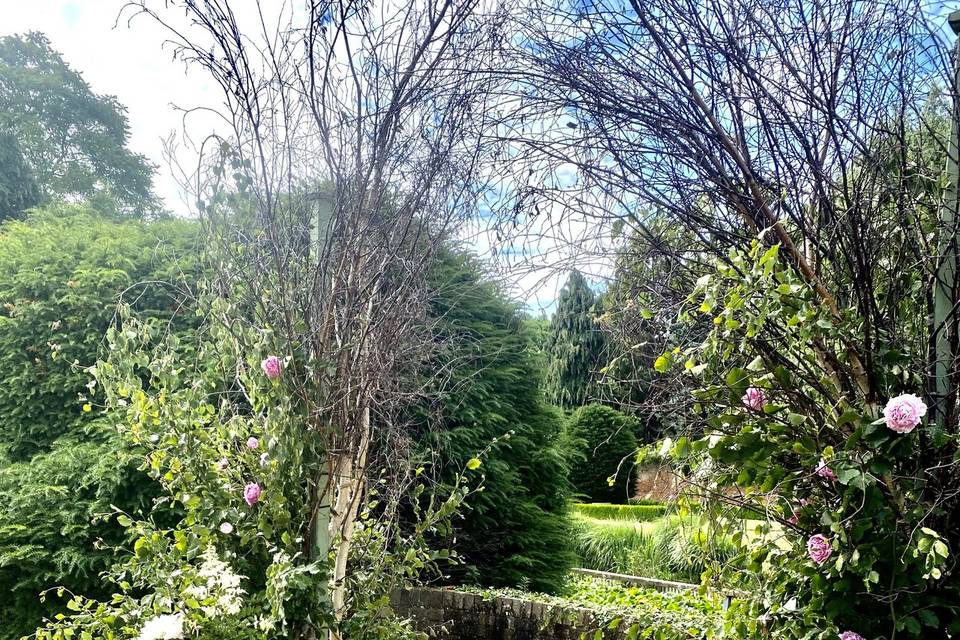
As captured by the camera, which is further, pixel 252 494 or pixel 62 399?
pixel 62 399

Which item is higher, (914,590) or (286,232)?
(286,232)

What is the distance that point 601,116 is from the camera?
89.9 inches

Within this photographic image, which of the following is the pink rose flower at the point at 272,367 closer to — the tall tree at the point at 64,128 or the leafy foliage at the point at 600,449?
the leafy foliage at the point at 600,449

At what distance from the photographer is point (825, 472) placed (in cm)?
204

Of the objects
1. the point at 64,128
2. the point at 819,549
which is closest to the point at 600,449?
the point at 819,549

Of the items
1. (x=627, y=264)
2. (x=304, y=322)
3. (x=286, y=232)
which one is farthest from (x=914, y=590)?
(x=286, y=232)

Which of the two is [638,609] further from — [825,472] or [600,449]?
[600,449]

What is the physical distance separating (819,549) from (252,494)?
1695 millimetres

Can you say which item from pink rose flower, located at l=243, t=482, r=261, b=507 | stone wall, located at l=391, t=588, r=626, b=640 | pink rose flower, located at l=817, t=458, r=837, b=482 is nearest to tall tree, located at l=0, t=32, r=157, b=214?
stone wall, located at l=391, t=588, r=626, b=640

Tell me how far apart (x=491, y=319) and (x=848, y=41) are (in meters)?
4.28

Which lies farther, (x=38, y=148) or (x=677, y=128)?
(x=38, y=148)

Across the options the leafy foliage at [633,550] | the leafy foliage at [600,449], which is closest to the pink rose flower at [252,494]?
the leafy foliage at [633,550]

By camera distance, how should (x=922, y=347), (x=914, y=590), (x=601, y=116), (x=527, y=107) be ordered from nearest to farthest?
(x=914, y=590) → (x=922, y=347) → (x=601, y=116) → (x=527, y=107)

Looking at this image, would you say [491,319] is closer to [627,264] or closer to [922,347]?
[627,264]
